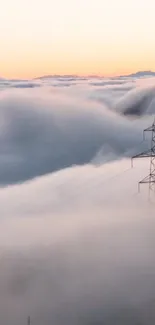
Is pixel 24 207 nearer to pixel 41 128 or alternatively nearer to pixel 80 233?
pixel 80 233

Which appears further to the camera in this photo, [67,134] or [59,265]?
[67,134]

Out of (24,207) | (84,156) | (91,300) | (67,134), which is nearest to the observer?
(91,300)

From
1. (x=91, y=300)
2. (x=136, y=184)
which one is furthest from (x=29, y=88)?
(x=91, y=300)

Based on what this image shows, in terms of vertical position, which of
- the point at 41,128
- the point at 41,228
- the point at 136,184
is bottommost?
the point at 41,228

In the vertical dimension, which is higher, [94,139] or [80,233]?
[94,139]

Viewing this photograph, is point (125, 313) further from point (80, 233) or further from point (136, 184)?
point (136, 184)

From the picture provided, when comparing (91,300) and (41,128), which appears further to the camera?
(41,128)

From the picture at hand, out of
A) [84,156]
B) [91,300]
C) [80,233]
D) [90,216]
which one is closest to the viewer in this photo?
[91,300]

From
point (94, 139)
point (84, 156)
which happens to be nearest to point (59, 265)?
point (84, 156)

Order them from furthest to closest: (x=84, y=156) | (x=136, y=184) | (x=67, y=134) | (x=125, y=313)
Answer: (x=67, y=134)
(x=84, y=156)
(x=136, y=184)
(x=125, y=313)
